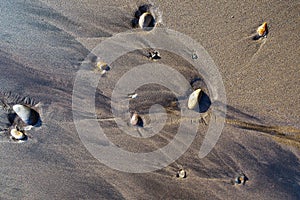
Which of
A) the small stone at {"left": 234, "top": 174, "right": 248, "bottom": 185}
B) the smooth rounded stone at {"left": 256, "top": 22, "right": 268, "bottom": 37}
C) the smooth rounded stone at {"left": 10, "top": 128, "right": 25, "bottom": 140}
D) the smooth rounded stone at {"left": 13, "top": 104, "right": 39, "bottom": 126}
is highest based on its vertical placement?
the smooth rounded stone at {"left": 256, "top": 22, "right": 268, "bottom": 37}

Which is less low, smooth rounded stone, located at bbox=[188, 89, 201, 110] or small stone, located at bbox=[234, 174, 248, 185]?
smooth rounded stone, located at bbox=[188, 89, 201, 110]

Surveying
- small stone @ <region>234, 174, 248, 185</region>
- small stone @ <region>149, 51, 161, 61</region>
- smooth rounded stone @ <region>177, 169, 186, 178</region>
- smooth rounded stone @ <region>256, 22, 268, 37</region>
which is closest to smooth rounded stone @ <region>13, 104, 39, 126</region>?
small stone @ <region>149, 51, 161, 61</region>

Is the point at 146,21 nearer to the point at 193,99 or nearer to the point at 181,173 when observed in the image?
the point at 193,99

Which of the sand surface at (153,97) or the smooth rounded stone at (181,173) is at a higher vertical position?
the sand surface at (153,97)

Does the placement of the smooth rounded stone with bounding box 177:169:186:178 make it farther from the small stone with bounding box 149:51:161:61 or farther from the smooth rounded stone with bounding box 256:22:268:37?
the smooth rounded stone with bounding box 256:22:268:37

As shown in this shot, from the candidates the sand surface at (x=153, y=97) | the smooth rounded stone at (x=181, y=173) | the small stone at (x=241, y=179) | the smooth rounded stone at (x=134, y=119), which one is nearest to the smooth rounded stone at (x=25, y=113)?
the sand surface at (x=153, y=97)

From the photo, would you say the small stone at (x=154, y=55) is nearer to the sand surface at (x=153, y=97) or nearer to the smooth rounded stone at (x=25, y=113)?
the sand surface at (x=153, y=97)

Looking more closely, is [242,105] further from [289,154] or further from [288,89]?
[289,154]
